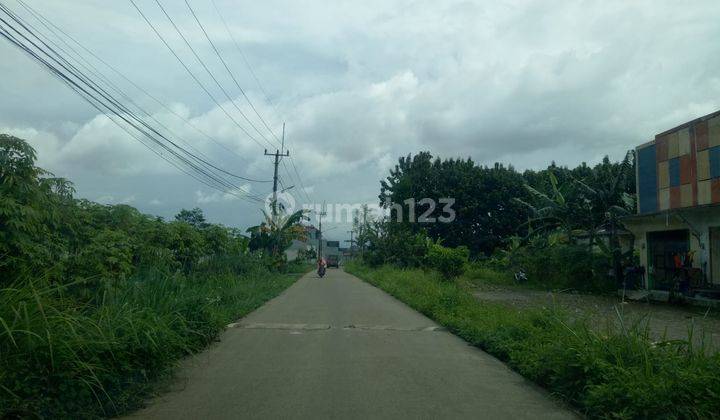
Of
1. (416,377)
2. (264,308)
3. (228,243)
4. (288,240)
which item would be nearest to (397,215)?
(288,240)

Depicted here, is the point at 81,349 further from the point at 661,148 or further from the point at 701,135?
the point at 661,148

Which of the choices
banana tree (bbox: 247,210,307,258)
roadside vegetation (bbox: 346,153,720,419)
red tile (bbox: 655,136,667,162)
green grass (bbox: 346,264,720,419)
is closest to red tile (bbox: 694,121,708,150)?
red tile (bbox: 655,136,667,162)

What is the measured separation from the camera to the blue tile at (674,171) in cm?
2142

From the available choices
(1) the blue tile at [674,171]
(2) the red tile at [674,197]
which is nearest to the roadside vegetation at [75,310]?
(2) the red tile at [674,197]

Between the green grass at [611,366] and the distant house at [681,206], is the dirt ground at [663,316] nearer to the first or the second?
the green grass at [611,366]

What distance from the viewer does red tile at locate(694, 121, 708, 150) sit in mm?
19906

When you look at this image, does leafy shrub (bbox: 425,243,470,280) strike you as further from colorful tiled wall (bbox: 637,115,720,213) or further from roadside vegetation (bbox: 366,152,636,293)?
colorful tiled wall (bbox: 637,115,720,213)

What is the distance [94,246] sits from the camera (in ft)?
27.9

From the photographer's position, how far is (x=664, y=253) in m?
23.0

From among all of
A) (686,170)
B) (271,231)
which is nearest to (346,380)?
(686,170)

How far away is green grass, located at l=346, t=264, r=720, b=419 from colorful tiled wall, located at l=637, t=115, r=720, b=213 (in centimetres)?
1269

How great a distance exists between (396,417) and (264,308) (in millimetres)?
12581

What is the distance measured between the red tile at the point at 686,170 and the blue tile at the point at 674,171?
188mm

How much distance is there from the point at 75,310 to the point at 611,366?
6729 mm
